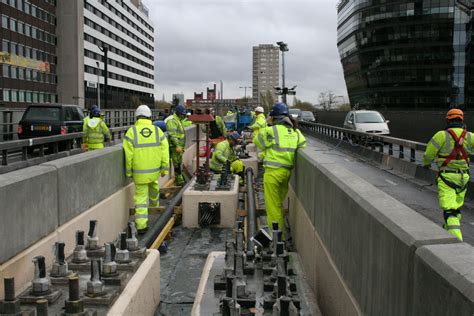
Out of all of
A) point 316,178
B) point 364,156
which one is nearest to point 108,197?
point 316,178

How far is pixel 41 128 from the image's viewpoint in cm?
2161

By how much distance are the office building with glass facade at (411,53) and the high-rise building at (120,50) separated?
151 feet

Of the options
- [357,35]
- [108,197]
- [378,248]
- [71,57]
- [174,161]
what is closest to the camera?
[378,248]

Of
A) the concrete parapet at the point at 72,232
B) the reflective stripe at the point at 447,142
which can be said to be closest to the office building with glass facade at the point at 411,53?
the reflective stripe at the point at 447,142

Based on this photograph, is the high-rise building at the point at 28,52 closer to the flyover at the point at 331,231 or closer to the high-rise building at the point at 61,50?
the high-rise building at the point at 61,50

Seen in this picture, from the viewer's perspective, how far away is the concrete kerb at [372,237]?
268cm

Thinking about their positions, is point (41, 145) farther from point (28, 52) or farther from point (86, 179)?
point (28, 52)

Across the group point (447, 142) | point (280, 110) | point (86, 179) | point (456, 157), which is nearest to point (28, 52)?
point (280, 110)

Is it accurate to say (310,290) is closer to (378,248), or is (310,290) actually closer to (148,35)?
(378,248)

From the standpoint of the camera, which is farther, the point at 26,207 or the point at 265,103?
the point at 265,103

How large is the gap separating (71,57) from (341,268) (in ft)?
296

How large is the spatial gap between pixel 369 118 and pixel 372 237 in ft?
93.5

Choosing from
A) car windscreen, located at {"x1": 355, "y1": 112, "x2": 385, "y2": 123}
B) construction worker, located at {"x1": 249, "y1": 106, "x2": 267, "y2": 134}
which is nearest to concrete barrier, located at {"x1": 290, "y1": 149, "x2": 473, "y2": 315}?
construction worker, located at {"x1": 249, "y1": 106, "x2": 267, "y2": 134}

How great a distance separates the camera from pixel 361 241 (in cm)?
360
